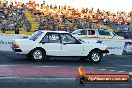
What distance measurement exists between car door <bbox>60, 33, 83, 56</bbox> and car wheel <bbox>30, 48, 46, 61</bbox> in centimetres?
102

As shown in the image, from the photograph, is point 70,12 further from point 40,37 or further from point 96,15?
point 40,37

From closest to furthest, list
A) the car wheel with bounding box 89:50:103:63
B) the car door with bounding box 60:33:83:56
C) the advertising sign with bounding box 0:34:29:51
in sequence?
the car door with bounding box 60:33:83:56, the car wheel with bounding box 89:50:103:63, the advertising sign with bounding box 0:34:29:51

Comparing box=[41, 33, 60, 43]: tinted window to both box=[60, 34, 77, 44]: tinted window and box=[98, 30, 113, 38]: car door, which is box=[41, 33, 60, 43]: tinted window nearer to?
box=[60, 34, 77, 44]: tinted window

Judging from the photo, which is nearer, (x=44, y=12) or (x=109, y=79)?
(x=109, y=79)

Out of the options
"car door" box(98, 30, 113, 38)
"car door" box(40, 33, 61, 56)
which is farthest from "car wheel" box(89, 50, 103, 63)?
"car door" box(98, 30, 113, 38)

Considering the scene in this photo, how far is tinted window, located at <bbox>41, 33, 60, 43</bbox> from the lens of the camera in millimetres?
17417

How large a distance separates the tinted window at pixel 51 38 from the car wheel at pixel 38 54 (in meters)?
0.55

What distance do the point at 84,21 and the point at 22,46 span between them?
28611mm

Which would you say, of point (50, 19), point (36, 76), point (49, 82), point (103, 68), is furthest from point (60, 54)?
point (50, 19)

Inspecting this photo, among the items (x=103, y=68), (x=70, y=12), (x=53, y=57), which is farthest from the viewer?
(x=70, y=12)

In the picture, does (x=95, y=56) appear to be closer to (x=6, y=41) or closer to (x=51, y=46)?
(x=51, y=46)

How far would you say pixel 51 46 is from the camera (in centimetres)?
1734

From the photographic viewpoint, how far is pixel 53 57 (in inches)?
765

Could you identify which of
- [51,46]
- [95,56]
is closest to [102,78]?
[51,46]
